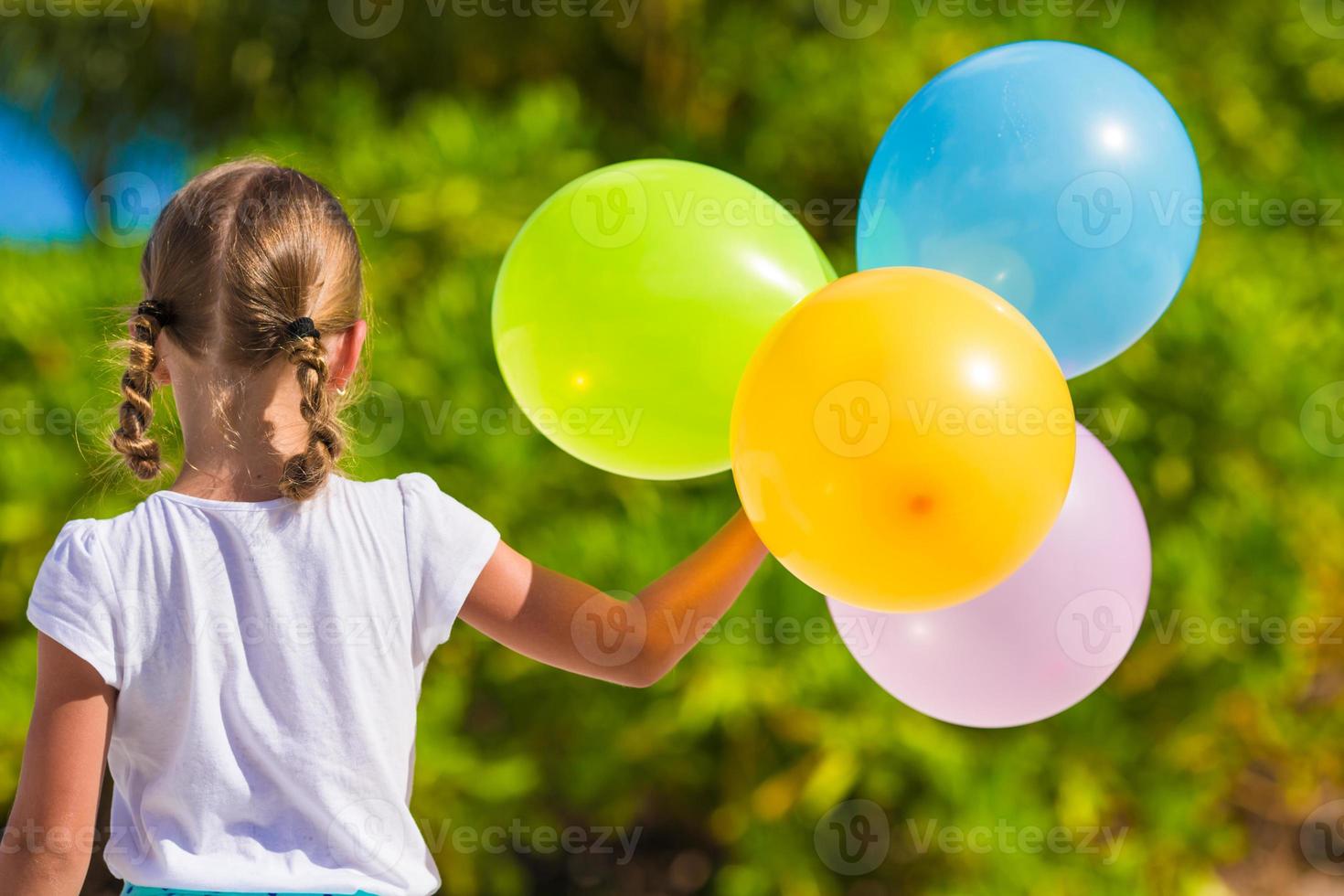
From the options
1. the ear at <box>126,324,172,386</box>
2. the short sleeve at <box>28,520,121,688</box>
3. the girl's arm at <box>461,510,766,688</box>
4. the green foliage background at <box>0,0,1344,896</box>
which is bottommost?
the green foliage background at <box>0,0,1344,896</box>

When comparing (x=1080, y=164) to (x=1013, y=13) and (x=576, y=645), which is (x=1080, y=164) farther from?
(x=1013, y=13)

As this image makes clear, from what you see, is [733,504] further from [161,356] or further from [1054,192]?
[161,356]

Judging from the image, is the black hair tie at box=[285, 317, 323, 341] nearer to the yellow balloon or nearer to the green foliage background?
the yellow balloon

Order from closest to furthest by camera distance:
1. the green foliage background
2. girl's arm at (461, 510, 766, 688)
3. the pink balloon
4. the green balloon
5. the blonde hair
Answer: the blonde hair
girl's arm at (461, 510, 766, 688)
the green balloon
the pink balloon
the green foliage background

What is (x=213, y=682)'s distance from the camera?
123 centimetres

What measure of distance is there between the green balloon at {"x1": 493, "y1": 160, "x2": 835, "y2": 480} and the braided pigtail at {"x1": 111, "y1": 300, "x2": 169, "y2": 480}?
0.48 meters

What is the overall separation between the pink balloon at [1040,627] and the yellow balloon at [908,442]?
346 mm

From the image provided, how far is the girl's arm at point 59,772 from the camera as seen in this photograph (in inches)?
47.6

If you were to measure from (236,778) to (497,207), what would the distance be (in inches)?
86.4

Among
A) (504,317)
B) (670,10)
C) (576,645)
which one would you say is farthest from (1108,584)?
(670,10)

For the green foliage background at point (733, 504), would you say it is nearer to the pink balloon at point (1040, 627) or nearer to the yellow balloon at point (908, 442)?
the pink balloon at point (1040, 627)

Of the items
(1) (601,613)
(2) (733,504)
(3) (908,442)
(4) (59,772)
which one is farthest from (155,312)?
(2) (733,504)

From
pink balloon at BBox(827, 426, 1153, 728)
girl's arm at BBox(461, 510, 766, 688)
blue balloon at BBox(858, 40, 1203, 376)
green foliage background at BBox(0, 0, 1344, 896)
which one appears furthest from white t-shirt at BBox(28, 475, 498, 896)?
green foliage background at BBox(0, 0, 1344, 896)

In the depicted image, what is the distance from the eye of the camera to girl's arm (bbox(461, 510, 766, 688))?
4.64 ft
